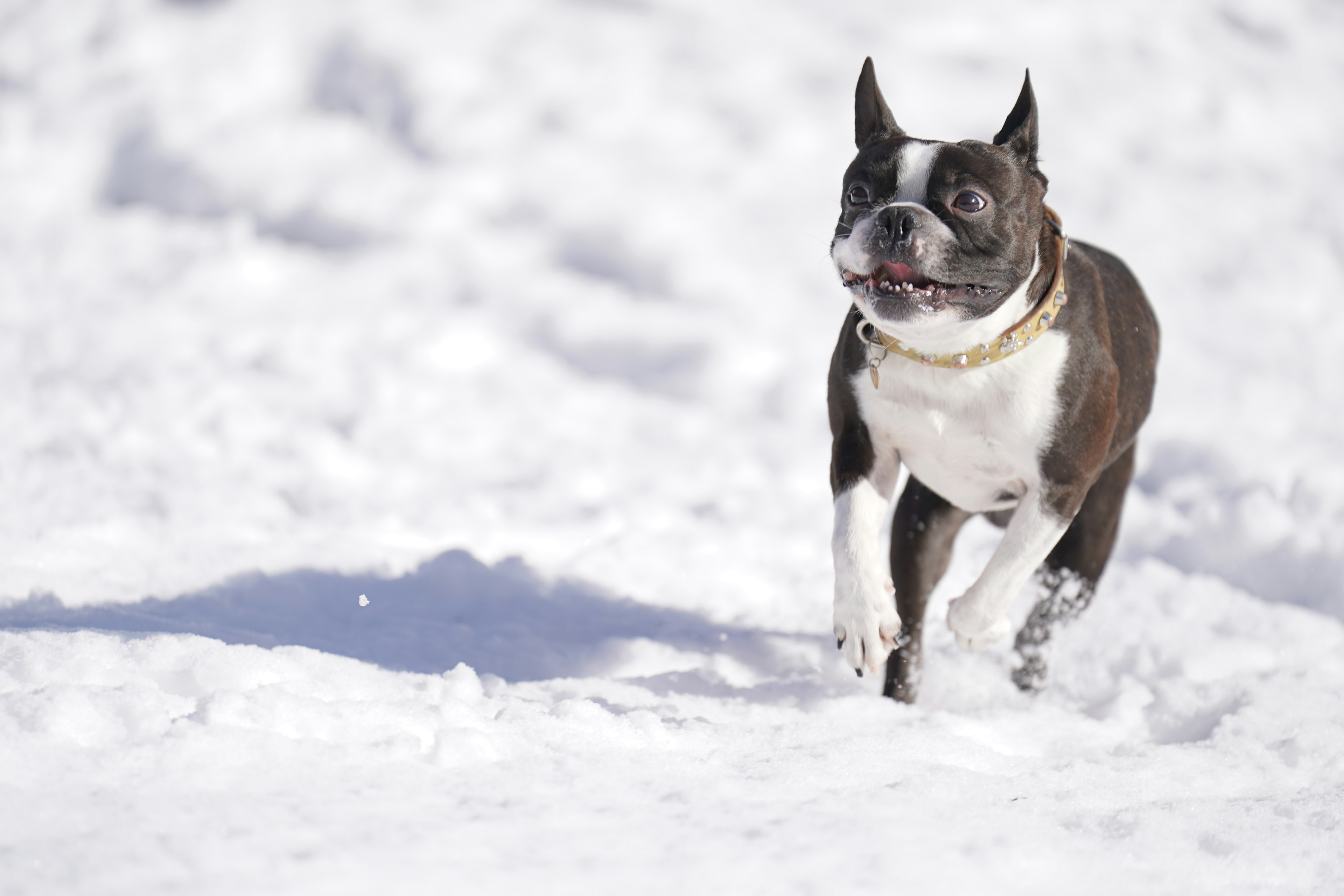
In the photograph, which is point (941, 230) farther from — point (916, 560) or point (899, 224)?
point (916, 560)

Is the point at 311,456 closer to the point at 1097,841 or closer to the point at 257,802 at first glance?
the point at 257,802

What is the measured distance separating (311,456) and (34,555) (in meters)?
1.60

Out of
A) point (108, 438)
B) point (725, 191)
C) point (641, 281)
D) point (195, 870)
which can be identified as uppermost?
point (725, 191)

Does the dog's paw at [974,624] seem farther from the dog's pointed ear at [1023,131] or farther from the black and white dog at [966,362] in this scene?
the dog's pointed ear at [1023,131]

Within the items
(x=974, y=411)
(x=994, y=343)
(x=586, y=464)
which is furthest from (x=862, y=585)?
(x=586, y=464)

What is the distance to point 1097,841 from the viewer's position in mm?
2273

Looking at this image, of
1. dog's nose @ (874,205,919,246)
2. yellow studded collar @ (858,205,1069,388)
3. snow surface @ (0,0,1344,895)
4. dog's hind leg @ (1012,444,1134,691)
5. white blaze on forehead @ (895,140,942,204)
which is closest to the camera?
snow surface @ (0,0,1344,895)

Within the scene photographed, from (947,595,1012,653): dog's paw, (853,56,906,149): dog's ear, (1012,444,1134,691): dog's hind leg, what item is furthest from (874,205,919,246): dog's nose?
(1012,444,1134,691): dog's hind leg

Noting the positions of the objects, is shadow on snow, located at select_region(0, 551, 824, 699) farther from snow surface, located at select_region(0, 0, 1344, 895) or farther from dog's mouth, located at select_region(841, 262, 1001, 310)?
dog's mouth, located at select_region(841, 262, 1001, 310)

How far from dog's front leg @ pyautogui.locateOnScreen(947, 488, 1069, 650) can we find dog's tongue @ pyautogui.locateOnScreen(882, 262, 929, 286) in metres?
0.69

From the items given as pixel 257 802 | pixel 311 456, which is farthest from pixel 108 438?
pixel 257 802

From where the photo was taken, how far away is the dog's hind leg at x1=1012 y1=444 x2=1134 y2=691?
3564 mm

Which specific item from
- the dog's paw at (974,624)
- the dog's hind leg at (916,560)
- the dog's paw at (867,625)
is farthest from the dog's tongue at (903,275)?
the dog's hind leg at (916,560)

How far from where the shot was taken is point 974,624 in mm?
3014
